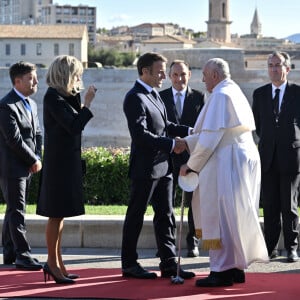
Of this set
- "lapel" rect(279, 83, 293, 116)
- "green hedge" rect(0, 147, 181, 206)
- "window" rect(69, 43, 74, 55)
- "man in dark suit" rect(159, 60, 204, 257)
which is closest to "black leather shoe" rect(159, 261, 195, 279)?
"man in dark suit" rect(159, 60, 204, 257)

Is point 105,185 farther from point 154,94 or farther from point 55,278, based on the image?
point 55,278

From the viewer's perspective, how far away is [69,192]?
6473 millimetres

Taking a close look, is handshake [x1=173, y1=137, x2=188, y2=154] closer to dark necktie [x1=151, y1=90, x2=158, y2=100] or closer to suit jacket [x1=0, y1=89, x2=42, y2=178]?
dark necktie [x1=151, y1=90, x2=158, y2=100]

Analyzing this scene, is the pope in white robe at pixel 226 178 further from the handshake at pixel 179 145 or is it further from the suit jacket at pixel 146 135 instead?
the suit jacket at pixel 146 135

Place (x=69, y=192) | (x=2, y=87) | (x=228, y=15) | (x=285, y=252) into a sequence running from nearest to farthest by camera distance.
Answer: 1. (x=69, y=192)
2. (x=285, y=252)
3. (x=2, y=87)
4. (x=228, y=15)

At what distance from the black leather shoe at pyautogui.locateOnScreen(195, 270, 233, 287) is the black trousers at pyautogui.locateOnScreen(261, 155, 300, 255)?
1321 mm

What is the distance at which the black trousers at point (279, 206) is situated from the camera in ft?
24.9

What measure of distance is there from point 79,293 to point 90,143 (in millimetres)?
27958

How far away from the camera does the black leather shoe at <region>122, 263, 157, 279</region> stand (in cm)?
662

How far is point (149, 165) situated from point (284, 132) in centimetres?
159

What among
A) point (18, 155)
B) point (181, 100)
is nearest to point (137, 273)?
point (18, 155)

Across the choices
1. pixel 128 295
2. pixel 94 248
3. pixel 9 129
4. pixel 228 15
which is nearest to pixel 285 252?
pixel 94 248

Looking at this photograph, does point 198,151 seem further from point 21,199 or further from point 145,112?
point 21,199

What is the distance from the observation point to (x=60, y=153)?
6438 millimetres
